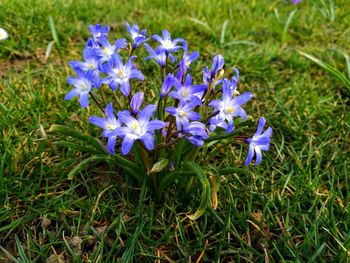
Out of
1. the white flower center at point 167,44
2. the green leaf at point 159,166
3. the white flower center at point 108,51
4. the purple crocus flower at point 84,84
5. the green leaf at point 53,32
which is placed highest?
the white flower center at point 108,51

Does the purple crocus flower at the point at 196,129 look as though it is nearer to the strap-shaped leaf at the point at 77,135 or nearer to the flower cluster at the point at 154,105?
the flower cluster at the point at 154,105

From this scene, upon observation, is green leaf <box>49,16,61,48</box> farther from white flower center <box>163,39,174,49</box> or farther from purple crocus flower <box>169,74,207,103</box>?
purple crocus flower <box>169,74,207,103</box>

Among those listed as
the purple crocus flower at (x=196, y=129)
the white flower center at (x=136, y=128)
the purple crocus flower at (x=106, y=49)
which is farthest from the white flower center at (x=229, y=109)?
the purple crocus flower at (x=106, y=49)

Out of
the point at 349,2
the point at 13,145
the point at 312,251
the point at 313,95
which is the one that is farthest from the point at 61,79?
the point at 349,2

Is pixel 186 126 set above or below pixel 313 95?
above

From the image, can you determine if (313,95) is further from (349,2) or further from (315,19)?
(349,2)

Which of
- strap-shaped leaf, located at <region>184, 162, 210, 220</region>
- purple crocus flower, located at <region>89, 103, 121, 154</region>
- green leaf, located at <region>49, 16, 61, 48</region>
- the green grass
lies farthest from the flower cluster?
green leaf, located at <region>49, 16, 61, 48</region>
